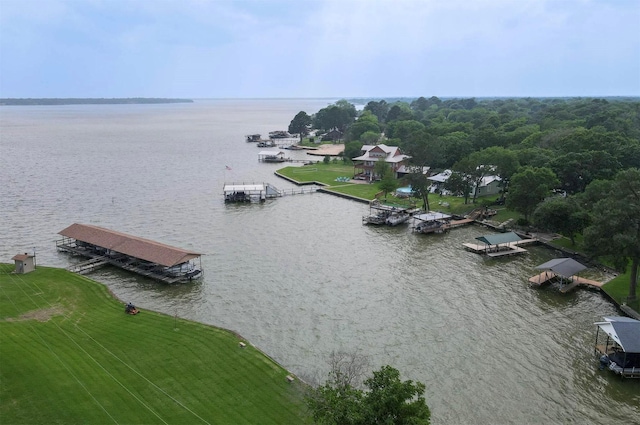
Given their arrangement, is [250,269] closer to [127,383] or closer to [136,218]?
[127,383]

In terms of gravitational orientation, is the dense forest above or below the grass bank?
above

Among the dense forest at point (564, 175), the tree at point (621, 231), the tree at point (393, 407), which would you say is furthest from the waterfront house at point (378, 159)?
the tree at point (393, 407)

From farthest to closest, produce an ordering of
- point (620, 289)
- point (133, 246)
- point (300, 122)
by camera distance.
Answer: point (300, 122) → point (133, 246) → point (620, 289)

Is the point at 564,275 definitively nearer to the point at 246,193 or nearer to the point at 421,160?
the point at 421,160

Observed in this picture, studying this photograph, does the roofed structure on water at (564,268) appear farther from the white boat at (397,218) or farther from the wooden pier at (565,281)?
the white boat at (397,218)

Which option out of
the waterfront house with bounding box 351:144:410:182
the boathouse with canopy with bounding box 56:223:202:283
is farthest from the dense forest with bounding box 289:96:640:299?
the boathouse with canopy with bounding box 56:223:202:283

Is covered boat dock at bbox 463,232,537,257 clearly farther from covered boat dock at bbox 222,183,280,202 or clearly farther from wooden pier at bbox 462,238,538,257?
covered boat dock at bbox 222,183,280,202

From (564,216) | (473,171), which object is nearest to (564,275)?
(564,216)
